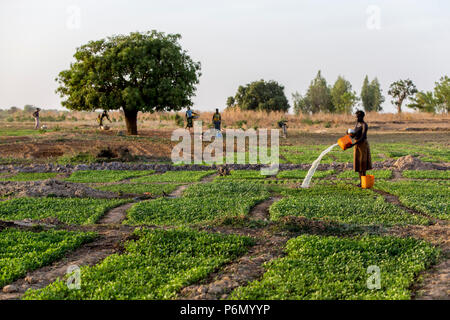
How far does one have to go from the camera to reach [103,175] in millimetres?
19375

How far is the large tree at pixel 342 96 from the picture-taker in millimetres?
64750

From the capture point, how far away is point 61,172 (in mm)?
20578

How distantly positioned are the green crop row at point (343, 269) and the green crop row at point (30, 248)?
3.30 metres

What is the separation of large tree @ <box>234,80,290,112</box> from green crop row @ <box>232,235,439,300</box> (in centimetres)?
5927

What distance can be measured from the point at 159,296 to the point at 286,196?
815cm

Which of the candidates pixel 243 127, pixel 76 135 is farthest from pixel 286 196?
pixel 243 127

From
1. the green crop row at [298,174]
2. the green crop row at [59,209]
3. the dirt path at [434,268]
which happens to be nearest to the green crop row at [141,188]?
the green crop row at [59,209]

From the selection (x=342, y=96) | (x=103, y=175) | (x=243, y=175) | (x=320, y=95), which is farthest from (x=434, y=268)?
(x=320, y=95)

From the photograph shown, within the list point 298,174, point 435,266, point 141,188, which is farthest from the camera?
point 298,174

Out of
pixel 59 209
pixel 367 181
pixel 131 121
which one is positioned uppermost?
pixel 131 121

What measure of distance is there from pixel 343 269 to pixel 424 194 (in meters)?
7.49

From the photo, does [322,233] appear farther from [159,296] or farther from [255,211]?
[159,296]

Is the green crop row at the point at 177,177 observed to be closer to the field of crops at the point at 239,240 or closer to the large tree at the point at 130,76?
the field of crops at the point at 239,240

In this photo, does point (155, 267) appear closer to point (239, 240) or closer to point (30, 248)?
point (239, 240)
